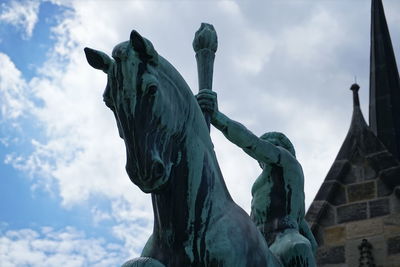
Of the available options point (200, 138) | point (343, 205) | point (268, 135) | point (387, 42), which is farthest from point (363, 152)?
point (200, 138)

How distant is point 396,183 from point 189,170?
9857 millimetres

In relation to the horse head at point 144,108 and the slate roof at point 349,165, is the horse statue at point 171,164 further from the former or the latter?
the slate roof at point 349,165

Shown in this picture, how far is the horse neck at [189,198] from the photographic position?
3.55 m

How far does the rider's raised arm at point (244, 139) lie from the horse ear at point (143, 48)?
691 millimetres

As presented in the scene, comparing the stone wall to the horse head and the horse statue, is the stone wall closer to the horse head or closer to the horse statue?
the horse statue

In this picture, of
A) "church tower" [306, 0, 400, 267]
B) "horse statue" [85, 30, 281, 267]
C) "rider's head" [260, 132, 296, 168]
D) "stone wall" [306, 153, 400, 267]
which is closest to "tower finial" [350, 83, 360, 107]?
"church tower" [306, 0, 400, 267]

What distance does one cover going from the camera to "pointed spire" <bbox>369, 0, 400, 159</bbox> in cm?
1652

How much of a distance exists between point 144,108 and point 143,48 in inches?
10.4

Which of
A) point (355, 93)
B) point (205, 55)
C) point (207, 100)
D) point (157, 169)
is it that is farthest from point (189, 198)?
point (355, 93)

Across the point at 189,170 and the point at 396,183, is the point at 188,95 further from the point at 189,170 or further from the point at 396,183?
the point at 396,183

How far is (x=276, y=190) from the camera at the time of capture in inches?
171

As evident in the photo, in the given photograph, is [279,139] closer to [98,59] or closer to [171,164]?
[171,164]

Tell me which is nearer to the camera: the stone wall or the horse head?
the horse head

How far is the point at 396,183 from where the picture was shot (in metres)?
12.9
